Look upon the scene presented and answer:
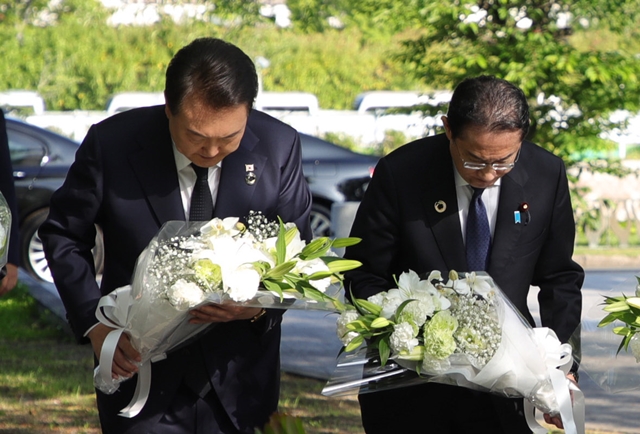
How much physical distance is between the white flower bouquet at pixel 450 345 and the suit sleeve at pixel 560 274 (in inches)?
13.1

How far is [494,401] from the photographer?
10.2ft

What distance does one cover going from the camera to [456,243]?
314 cm

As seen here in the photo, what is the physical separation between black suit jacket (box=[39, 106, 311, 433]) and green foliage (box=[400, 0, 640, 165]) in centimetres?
526

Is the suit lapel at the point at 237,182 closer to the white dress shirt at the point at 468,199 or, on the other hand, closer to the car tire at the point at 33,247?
the white dress shirt at the point at 468,199

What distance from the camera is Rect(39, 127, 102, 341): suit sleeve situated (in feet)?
10.1

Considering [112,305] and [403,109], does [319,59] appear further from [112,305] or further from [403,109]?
[112,305]


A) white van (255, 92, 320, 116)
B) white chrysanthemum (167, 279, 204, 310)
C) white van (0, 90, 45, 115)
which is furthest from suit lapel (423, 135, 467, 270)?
white van (255, 92, 320, 116)

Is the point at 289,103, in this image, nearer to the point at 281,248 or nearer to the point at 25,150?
the point at 25,150

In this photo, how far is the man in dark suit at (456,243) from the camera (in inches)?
124

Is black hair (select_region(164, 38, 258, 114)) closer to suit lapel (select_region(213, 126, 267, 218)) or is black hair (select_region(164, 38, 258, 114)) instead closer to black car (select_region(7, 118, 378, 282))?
suit lapel (select_region(213, 126, 267, 218))

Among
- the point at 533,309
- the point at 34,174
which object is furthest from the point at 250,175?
the point at 34,174

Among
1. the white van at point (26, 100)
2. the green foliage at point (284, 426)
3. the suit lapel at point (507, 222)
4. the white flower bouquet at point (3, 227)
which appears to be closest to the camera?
the green foliage at point (284, 426)

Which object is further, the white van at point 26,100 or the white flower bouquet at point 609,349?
the white van at point 26,100

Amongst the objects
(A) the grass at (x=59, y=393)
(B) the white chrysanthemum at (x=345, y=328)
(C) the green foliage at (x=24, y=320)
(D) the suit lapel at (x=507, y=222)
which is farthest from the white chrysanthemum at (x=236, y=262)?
(C) the green foliage at (x=24, y=320)
